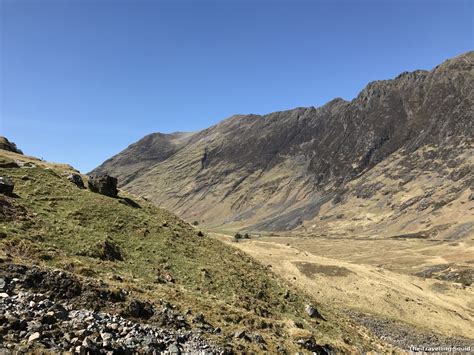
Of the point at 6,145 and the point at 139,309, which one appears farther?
the point at 6,145

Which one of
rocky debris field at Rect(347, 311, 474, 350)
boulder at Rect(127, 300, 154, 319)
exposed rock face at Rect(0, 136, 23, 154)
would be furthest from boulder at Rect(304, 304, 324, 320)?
exposed rock face at Rect(0, 136, 23, 154)

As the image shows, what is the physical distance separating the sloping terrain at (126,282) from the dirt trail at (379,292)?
17.4 meters

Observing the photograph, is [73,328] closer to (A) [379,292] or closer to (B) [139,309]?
(B) [139,309]

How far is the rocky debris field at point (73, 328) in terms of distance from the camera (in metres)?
12.3

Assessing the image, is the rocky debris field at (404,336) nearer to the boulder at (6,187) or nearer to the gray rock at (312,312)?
the gray rock at (312,312)

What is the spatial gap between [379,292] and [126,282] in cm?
4754

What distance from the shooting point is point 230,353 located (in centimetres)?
1631

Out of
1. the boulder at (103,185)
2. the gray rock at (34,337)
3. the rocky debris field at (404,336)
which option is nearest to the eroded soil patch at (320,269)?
the rocky debris field at (404,336)

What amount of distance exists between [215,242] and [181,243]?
5.48 meters

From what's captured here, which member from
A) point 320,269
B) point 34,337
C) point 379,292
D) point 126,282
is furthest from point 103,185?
point 379,292

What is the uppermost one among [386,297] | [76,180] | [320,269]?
[76,180]

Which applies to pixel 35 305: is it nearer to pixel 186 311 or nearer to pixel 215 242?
pixel 186 311

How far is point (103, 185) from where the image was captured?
40.4 metres

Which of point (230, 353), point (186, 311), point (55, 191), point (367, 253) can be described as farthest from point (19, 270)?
point (367, 253)
